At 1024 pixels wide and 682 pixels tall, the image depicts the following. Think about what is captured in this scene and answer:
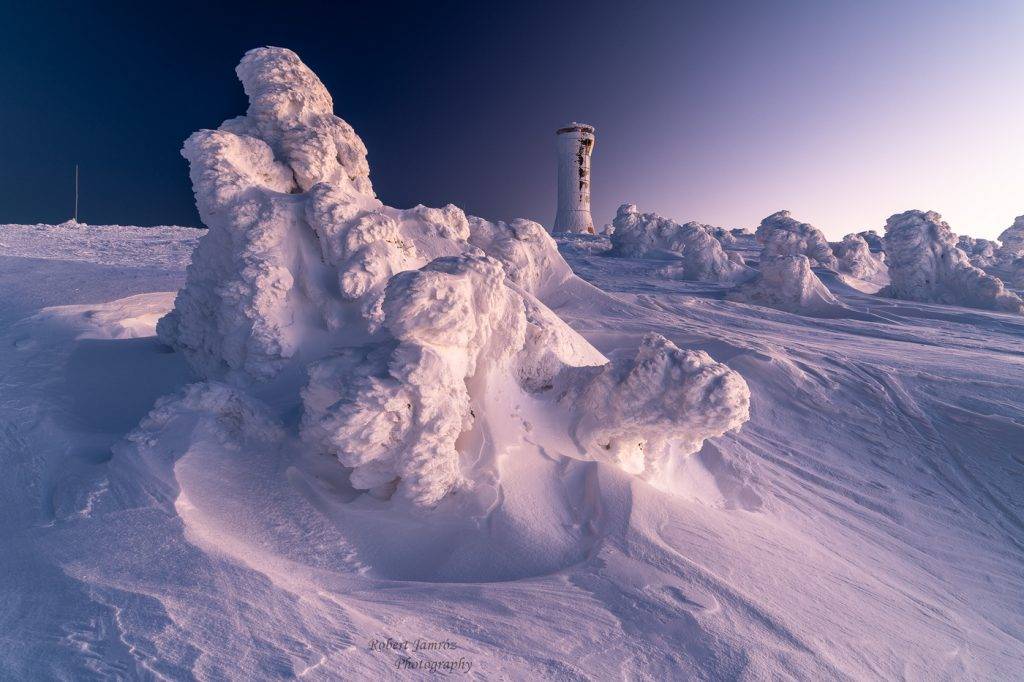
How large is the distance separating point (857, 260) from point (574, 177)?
15201 millimetres

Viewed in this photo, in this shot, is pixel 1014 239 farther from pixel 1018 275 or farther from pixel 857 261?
pixel 857 261

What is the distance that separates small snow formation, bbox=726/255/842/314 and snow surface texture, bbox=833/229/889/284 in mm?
6271

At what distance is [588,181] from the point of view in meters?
26.9

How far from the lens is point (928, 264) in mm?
10961

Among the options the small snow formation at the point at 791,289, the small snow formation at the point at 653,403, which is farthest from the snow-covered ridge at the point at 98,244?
the small snow formation at the point at 791,289

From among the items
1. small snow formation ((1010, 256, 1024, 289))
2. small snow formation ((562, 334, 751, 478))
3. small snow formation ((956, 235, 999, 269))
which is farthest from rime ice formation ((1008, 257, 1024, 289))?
small snow formation ((562, 334, 751, 478))

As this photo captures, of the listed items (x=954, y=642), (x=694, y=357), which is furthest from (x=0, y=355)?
(x=954, y=642)

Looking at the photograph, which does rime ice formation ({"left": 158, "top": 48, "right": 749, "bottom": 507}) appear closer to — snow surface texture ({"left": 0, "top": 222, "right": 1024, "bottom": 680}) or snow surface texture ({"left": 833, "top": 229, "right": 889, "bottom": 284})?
snow surface texture ({"left": 0, "top": 222, "right": 1024, "bottom": 680})

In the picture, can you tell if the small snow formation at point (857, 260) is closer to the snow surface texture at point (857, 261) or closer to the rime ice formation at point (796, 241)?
the snow surface texture at point (857, 261)

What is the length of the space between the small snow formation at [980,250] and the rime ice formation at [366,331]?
65.3 feet

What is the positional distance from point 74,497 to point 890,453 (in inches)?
237

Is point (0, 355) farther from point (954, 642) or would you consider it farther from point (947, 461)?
point (947, 461)

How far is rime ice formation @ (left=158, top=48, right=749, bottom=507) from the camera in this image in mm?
2539

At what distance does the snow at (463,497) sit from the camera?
1833 mm
